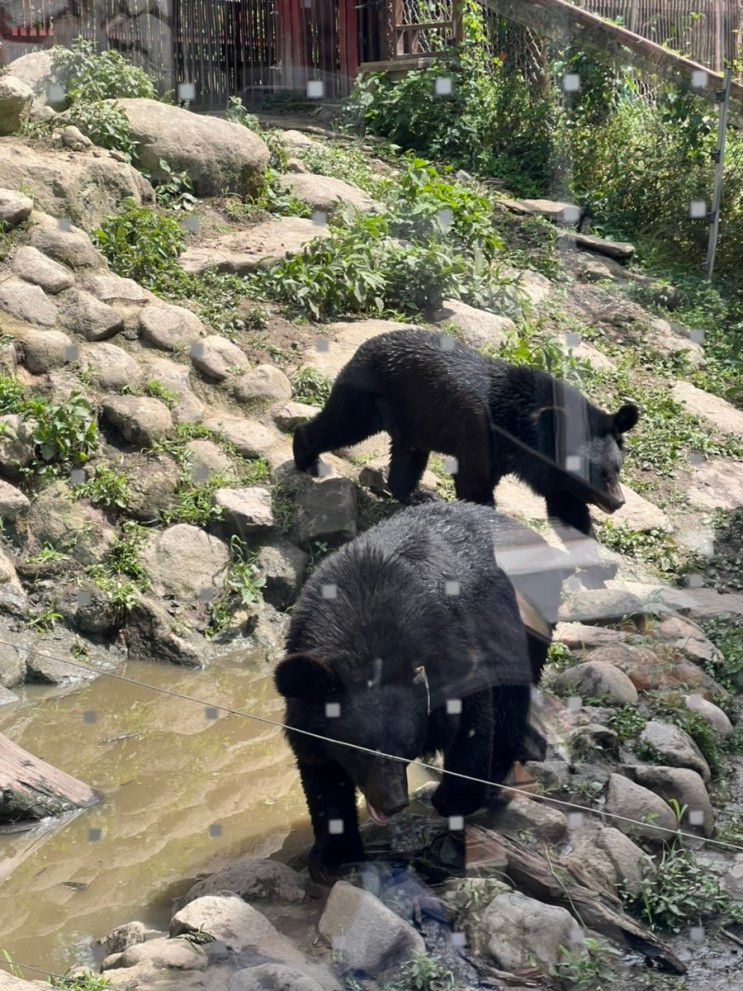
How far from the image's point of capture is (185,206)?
6.51m

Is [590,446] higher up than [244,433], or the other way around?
[590,446]

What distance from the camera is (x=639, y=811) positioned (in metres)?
3.91

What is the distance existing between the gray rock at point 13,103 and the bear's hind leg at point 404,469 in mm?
2409

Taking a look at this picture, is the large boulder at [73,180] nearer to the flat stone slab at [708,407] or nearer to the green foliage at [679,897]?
the flat stone slab at [708,407]

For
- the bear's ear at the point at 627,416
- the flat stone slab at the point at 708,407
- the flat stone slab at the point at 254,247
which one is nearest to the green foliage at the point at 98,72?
the flat stone slab at the point at 254,247

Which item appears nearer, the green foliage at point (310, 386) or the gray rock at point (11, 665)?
the gray rock at point (11, 665)

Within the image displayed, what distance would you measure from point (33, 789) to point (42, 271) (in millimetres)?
3196

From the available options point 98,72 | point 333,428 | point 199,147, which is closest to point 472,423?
point 333,428

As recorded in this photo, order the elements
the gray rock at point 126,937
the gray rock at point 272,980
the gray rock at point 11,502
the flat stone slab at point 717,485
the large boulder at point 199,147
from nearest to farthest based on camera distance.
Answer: the gray rock at point 272,980, the gray rock at point 126,937, the flat stone slab at point 717,485, the large boulder at point 199,147, the gray rock at point 11,502

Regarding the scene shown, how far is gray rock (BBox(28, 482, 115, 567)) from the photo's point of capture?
6.07m

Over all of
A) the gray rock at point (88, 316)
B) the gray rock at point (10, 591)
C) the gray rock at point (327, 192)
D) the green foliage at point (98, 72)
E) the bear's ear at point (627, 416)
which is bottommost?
the gray rock at point (10, 591)

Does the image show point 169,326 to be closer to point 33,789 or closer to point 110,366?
point 110,366

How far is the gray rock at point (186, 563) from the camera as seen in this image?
19.4 feet

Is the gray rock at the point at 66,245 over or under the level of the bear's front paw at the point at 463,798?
over
